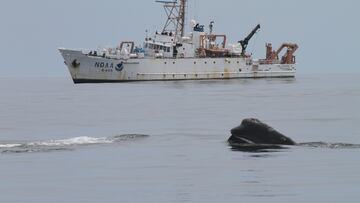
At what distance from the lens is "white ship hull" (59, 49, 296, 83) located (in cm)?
12850

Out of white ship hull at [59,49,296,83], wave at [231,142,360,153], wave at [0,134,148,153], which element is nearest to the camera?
wave at [231,142,360,153]

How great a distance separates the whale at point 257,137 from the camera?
32500 millimetres

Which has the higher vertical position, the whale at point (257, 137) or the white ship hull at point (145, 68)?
the whale at point (257, 137)

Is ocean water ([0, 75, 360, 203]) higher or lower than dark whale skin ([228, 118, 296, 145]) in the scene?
lower

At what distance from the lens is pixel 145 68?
5148 inches

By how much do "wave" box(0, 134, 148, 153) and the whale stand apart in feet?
19.5

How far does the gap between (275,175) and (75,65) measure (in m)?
105

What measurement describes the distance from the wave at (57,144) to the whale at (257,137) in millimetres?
5939

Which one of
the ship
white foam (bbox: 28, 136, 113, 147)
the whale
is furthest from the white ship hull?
the whale

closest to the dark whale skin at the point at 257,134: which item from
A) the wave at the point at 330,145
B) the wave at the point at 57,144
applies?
the wave at the point at 330,145

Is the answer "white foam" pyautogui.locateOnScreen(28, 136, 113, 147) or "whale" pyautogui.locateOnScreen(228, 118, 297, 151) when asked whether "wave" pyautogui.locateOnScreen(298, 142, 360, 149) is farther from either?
"white foam" pyautogui.locateOnScreen(28, 136, 113, 147)

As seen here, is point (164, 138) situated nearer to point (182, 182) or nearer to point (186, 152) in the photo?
point (186, 152)

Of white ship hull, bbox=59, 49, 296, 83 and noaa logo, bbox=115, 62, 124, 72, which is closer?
noaa logo, bbox=115, 62, 124, 72

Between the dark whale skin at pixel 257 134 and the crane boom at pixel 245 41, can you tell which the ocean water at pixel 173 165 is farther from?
the crane boom at pixel 245 41
